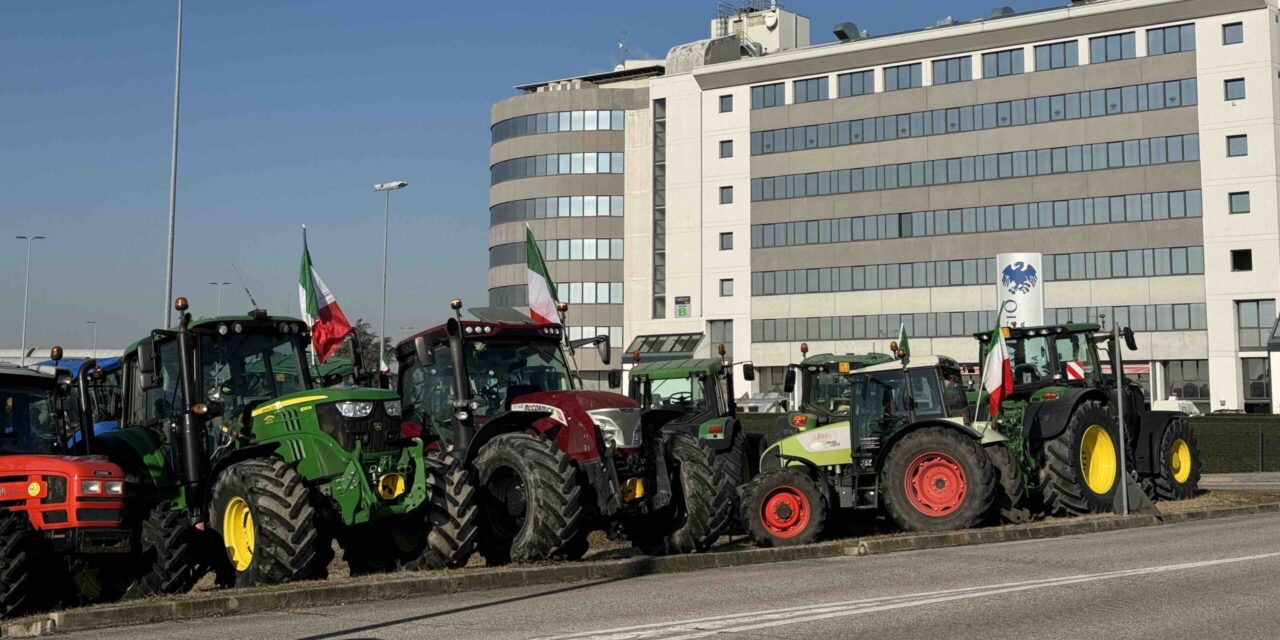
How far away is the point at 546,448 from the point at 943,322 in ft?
206

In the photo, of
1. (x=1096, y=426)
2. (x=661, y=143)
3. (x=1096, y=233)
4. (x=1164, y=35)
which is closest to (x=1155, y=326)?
(x=1096, y=233)

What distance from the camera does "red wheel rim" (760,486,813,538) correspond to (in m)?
20.6

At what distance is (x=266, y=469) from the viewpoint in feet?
46.5

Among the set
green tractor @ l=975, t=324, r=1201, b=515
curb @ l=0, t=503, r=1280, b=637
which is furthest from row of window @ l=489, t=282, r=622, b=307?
curb @ l=0, t=503, r=1280, b=637

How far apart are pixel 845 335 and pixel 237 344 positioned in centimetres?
6523

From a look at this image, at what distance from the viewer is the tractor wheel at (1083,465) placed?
72.3 ft

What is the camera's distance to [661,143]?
284 feet

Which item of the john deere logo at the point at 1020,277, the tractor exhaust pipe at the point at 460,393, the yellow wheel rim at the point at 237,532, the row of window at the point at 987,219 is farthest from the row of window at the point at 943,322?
the yellow wheel rim at the point at 237,532

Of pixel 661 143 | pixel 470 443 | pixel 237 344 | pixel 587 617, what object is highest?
pixel 661 143

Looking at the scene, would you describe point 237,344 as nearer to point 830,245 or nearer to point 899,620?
point 899,620

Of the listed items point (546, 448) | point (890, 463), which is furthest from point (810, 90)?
point (546, 448)

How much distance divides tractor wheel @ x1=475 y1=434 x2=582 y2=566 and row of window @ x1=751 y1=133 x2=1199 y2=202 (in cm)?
6053

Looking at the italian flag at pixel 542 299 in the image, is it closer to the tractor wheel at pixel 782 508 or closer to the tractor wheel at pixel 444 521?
the tractor wheel at pixel 782 508

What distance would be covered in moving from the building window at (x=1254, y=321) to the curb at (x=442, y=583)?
53434 millimetres
